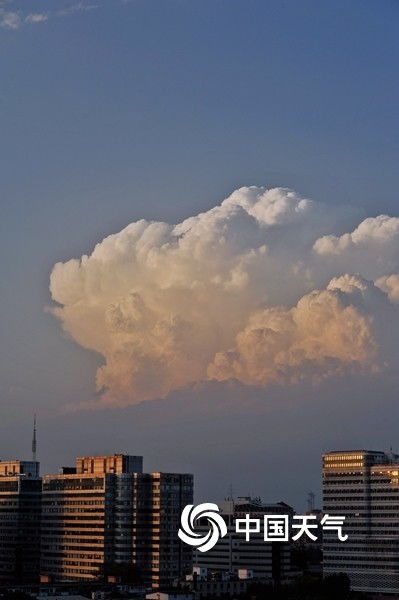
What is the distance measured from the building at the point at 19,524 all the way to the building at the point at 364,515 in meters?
11.0

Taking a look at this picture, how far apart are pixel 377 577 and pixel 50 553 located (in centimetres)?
1170

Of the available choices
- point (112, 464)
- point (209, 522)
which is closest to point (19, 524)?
point (112, 464)

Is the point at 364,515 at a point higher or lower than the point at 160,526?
higher

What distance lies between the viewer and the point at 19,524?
158 feet

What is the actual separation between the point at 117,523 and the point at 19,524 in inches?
250

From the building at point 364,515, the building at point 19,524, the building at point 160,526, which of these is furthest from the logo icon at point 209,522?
the building at point 19,524

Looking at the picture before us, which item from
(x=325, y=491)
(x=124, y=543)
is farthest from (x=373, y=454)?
(x=124, y=543)

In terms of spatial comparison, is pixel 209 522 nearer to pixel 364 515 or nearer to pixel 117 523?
pixel 117 523

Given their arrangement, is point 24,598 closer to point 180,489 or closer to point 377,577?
point 180,489

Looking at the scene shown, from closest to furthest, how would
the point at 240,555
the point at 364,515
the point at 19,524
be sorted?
the point at 364,515 → the point at 19,524 → the point at 240,555

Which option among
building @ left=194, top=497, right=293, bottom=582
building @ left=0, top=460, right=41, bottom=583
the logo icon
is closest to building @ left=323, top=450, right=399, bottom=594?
building @ left=194, top=497, right=293, bottom=582

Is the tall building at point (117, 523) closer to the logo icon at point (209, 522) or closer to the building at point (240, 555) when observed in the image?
the logo icon at point (209, 522)

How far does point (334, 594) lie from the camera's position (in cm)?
3962

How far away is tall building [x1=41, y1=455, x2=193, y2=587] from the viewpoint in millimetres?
42500
